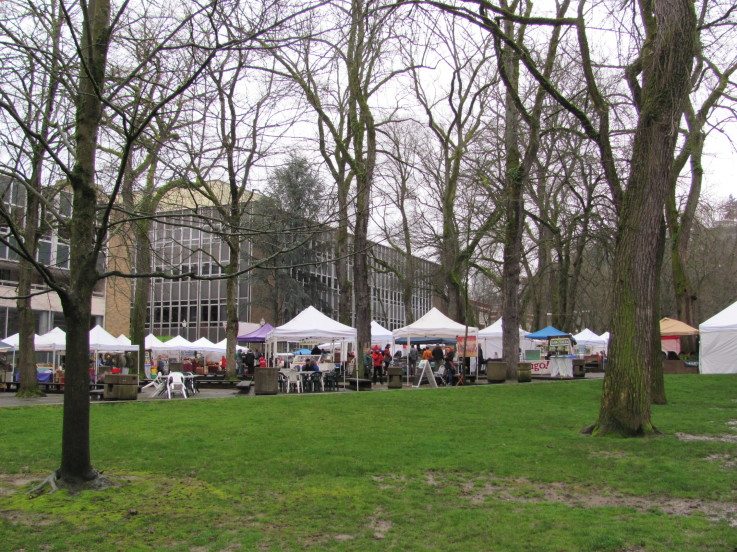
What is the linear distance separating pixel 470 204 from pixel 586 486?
59.9ft

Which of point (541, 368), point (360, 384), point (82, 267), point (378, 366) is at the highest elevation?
point (82, 267)

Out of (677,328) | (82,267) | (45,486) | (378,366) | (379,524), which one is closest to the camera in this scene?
(379,524)

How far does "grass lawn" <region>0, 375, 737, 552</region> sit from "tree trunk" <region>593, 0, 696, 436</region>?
0.59m

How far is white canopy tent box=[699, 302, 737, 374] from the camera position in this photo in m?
25.9

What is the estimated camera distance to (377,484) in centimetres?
710

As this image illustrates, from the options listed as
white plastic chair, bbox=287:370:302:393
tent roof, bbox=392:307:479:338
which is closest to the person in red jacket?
tent roof, bbox=392:307:479:338

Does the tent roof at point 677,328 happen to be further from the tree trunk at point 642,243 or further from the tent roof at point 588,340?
the tree trunk at point 642,243

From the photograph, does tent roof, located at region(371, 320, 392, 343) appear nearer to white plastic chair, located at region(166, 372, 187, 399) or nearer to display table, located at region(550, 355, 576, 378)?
display table, located at region(550, 355, 576, 378)

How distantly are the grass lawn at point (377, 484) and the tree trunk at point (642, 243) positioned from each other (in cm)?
59

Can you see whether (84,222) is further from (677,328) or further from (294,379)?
(677,328)

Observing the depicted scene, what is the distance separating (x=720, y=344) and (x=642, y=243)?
63.3ft

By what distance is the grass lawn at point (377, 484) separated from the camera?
206 inches

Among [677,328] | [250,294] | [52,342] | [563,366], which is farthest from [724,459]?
[250,294]

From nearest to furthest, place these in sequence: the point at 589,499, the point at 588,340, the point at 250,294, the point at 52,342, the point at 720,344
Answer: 1. the point at 589,499
2. the point at 52,342
3. the point at 720,344
4. the point at 588,340
5. the point at 250,294
